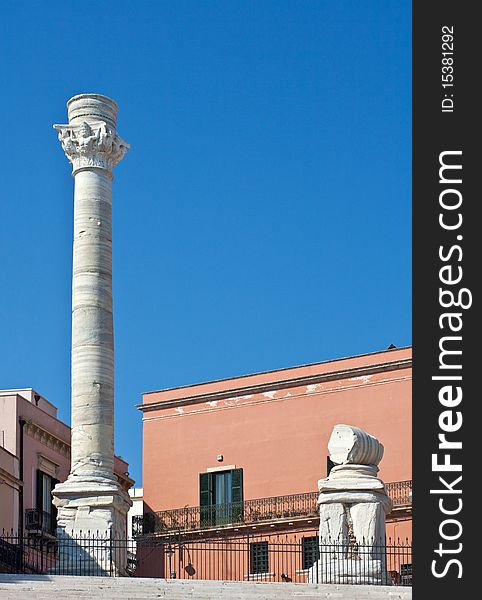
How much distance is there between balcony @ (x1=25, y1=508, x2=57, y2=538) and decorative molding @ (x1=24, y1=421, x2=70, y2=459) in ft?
6.76

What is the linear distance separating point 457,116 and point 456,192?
104 centimetres

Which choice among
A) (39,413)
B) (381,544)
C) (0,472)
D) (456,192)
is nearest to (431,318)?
(456,192)

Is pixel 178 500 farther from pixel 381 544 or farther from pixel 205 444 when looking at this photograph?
pixel 381 544

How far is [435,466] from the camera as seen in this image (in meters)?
23.1

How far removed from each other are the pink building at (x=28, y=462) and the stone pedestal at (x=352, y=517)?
15.7 meters

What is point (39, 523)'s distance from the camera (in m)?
48.4

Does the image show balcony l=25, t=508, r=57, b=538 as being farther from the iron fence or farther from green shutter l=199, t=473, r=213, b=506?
green shutter l=199, t=473, r=213, b=506

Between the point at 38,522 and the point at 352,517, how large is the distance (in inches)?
680

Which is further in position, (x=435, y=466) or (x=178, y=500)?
(x=178, y=500)

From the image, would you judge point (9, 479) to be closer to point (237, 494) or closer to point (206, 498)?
point (206, 498)

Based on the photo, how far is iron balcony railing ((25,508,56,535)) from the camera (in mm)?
48031

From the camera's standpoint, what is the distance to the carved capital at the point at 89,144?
1508 inches

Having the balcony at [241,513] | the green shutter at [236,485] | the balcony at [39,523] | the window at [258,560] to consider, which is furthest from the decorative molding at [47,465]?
the window at [258,560]

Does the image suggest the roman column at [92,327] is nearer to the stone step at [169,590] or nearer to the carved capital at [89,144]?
the carved capital at [89,144]
